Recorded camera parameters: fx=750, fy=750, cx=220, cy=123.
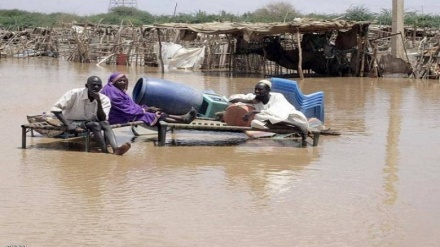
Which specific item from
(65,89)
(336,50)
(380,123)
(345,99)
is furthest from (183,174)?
(336,50)

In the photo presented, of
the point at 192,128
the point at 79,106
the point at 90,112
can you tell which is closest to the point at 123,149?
the point at 90,112

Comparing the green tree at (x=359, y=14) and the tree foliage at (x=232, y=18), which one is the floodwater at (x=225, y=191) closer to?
the tree foliage at (x=232, y=18)

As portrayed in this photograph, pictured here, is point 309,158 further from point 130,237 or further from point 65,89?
point 65,89

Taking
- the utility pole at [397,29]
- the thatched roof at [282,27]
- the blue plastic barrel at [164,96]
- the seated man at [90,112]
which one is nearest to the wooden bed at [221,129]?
the blue plastic barrel at [164,96]

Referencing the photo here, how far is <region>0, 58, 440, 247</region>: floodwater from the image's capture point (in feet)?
17.1

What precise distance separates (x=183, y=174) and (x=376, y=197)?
1.90 metres

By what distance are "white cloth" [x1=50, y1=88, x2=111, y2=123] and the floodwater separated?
397 millimetres

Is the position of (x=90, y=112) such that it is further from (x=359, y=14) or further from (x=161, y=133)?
(x=359, y=14)

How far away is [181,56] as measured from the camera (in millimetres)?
29391

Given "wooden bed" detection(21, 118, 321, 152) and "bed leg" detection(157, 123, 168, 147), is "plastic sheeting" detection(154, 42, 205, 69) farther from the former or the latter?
"bed leg" detection(157, 123, 168, 147)

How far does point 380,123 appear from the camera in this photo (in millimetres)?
11602

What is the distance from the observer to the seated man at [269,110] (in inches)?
347

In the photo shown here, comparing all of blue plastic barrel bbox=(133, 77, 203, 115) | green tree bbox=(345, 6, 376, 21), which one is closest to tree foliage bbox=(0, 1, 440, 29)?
green tree bbox=(345, 6, 376, 21)

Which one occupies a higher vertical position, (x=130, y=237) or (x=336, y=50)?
(x=336, y=50)
